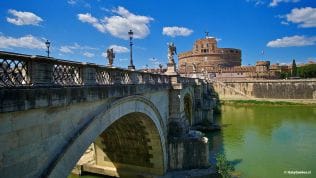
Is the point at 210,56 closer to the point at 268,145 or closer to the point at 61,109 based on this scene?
the point at 268,145

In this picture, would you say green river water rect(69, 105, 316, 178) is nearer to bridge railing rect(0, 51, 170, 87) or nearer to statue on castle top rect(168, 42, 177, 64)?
statue on castle top rect(168, 42, 177, 64)

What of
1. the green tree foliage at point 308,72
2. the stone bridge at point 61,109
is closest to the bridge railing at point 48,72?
the stone bridge at point 61,109

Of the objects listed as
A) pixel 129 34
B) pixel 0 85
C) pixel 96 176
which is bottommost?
pixel 96 176

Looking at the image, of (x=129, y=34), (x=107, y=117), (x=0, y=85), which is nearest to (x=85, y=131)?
(x=107, y=117)

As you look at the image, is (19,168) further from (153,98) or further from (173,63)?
(173,63)

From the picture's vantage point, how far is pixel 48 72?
5.34 metres

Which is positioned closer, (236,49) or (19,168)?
(19,168)

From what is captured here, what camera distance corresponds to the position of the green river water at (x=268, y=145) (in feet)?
54.1

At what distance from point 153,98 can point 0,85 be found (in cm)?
871

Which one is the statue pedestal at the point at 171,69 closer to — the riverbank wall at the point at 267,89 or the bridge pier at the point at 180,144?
the bridge pier at the point at 180,144

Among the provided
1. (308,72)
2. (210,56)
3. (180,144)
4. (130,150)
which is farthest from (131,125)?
(210,56)

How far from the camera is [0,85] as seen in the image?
14.2ft

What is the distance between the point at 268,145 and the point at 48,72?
66.0ft

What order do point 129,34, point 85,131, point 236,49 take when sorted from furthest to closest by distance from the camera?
point 236,49, point 129,34, point 85,131
